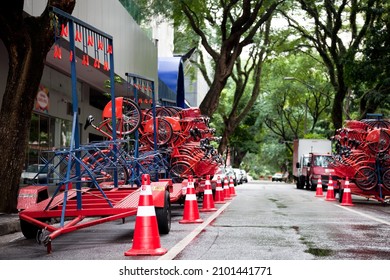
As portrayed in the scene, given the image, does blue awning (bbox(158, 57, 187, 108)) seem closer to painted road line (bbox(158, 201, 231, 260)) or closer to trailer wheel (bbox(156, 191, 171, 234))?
painted road line (bbox(158, 201, 231, 260))

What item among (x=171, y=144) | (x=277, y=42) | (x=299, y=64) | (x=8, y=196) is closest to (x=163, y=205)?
(x=8, y=196)

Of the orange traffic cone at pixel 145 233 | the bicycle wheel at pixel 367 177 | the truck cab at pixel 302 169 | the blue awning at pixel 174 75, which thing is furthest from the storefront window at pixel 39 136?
the truck cab at pixel 302 169

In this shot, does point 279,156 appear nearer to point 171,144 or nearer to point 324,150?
point 324,150

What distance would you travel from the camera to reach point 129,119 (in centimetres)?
1334

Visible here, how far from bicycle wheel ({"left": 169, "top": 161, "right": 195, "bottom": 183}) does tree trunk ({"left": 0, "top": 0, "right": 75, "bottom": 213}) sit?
15.7 feet

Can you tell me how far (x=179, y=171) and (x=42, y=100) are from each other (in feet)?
21.4

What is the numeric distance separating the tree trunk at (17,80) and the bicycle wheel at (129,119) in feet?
5.75

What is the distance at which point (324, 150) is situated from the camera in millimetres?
42469

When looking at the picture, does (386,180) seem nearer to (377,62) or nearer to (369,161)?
(369,161)

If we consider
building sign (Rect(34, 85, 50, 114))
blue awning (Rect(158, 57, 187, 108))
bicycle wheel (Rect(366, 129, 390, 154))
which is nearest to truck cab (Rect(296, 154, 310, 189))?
blue awning (Rect(158, 57, 187, 108))

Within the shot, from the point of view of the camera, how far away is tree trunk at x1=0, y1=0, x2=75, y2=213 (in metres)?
12.4

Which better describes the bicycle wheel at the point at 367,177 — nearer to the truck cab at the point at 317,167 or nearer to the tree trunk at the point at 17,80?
the tree trunk at the point at 17,80
